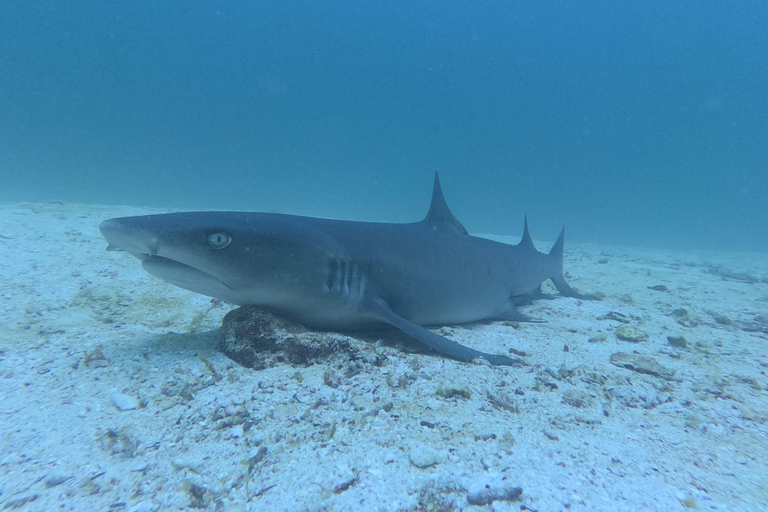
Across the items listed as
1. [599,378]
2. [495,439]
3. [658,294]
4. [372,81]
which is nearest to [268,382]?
[495,439]

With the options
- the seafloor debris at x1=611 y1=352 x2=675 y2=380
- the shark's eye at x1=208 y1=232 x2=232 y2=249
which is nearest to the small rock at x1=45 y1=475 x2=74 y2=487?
the shark's eye at x1=208 y1=232 x2=232 y2=249

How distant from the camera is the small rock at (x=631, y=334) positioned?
3.52 m

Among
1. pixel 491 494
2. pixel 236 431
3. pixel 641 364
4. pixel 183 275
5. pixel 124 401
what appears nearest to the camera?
pixel 491 494

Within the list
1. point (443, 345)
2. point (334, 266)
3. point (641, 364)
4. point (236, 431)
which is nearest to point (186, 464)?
point (236, 431)

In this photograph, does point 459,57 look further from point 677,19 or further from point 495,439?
point 495,439

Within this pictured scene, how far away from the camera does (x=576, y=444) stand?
1.63 m

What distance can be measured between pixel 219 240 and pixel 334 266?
90 cm

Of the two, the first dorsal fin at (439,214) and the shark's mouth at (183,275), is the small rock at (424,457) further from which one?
the first dorsal fin at (439,214)

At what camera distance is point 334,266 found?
2.79m

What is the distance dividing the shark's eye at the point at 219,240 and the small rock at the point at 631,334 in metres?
3.98

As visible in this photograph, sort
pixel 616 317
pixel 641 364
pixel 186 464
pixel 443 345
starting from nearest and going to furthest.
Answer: pixel 186 464 → pixel 443 345 → pixel 641 364 → pixel 616 317

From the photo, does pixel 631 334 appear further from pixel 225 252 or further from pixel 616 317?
pixel 225 252

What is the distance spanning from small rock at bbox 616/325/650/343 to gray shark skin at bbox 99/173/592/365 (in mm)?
1089

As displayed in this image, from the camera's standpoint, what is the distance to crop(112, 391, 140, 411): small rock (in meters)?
1.74
